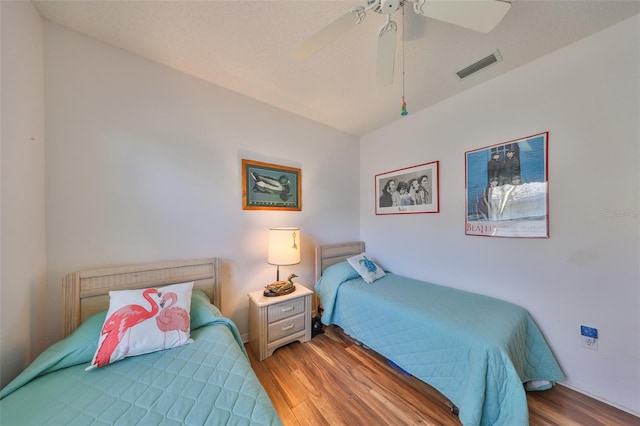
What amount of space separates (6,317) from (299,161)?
2321 mm

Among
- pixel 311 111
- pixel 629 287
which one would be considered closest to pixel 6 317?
pixel 311 111

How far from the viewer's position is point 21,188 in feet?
3.79

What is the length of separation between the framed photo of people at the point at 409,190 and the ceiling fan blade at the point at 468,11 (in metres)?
1.45

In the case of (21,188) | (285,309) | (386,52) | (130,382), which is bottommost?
(285,309)

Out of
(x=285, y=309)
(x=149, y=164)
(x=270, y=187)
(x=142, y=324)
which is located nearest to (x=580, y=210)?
(x=285, y=309)

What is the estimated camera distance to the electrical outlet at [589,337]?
1490 mm

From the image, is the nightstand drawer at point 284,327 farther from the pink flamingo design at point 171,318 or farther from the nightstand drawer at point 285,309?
the pink flamingo design at point 171,318

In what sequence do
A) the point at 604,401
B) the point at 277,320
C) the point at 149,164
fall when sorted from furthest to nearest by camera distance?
the point at 277,320 < the point at 149,164 < the point at 604,401

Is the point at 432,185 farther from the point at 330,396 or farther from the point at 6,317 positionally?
the point at 6,317

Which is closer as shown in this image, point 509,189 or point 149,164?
point 149,164

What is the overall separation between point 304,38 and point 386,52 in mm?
662

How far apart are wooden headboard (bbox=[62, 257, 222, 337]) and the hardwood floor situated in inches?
33.8

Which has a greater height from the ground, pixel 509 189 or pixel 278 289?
pixel 509 189

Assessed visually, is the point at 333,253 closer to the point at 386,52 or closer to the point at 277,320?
the point at 277,320
